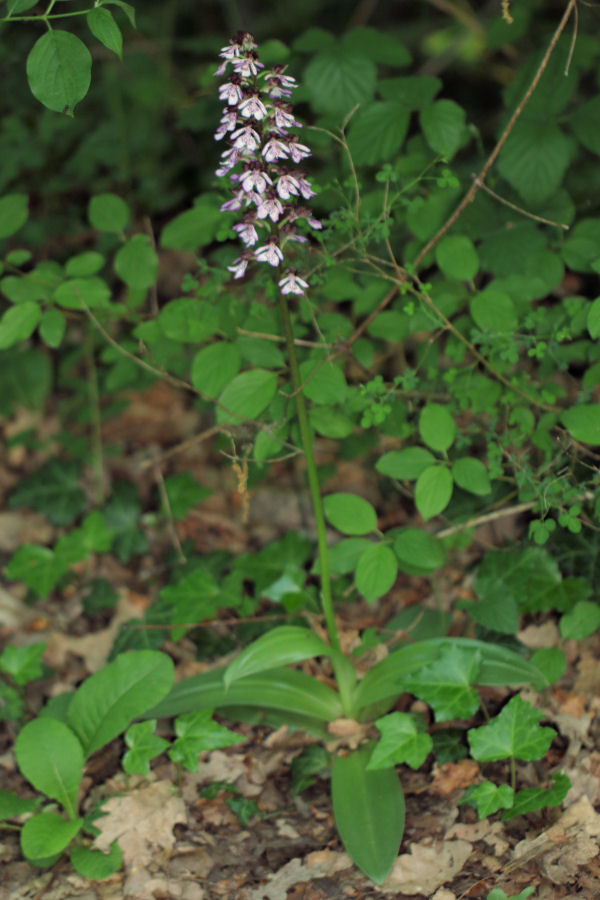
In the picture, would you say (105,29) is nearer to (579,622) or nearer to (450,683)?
(450,683)

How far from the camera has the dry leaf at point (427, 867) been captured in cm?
155

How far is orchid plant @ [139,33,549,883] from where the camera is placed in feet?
4.94

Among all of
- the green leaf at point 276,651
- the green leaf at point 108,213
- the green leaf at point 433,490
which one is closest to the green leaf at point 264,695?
the green leaf at point 276,651

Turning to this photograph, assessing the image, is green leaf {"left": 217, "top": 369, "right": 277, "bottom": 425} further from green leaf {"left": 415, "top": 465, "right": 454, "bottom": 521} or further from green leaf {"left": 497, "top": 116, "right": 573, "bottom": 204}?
green leaf {"left": 497, "top": 116, "right": 573, "bottom": 204}

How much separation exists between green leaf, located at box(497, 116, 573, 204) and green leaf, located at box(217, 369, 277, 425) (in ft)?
2.78

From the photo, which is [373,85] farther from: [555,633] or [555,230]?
[555,633]

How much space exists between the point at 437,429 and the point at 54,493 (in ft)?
5.22

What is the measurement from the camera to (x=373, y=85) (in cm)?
205

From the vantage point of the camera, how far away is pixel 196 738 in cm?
179

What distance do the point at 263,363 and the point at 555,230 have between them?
0.95 m

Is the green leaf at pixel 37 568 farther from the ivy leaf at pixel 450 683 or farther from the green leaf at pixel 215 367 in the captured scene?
the ivy leaf at pixel 450 683

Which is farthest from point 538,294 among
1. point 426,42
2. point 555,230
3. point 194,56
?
point 194,56

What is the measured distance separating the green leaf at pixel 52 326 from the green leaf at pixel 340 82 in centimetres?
87

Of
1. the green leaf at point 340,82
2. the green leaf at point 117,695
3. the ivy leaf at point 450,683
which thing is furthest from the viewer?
the green leaf at point 340,82
